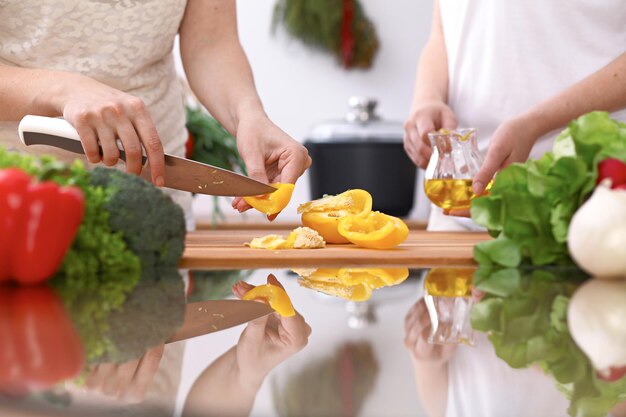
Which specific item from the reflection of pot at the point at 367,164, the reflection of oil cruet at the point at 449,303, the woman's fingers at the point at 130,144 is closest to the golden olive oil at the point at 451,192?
the reflection of oil cruet at the point at 449,303

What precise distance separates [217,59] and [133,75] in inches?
6.7

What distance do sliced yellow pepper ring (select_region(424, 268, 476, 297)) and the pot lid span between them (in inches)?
86.1

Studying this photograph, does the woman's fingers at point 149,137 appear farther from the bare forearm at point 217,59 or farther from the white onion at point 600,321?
the white onion at point 600,321

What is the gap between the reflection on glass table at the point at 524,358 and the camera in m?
0.54

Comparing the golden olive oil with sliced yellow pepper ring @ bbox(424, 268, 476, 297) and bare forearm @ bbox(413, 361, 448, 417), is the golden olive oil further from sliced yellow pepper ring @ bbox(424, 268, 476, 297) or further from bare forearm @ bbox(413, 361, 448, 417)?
bare forearm @ bbox(413, 361, 448, 417)

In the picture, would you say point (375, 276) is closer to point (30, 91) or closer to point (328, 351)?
point (328, 351)

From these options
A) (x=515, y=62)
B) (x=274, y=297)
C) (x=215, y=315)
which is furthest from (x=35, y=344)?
(x=515, y=62)

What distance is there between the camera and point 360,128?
3.43 m

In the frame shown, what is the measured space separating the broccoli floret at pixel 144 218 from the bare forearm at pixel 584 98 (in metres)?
0.75

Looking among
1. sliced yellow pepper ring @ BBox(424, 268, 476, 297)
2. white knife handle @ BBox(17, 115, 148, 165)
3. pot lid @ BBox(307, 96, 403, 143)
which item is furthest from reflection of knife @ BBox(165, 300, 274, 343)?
pot lid @ BBox(307, 96, 403, 143)

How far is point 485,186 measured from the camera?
1576mm

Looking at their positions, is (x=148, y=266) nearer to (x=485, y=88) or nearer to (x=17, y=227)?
(x=17, y=227)

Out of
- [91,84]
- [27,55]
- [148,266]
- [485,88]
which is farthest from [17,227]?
[485,88]

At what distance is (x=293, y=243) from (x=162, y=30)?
489 millimetres
